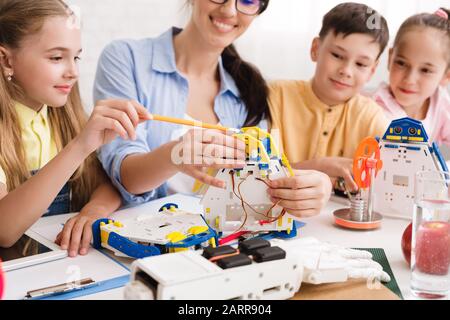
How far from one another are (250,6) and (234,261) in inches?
33.9

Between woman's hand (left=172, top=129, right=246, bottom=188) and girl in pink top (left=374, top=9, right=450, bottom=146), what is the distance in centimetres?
83

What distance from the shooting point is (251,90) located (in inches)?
58.3

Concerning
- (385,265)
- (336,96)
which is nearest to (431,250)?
(385,265)

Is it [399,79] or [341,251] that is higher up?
[399,79]

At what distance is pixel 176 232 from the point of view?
2.78 ft

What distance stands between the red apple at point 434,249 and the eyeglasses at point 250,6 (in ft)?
2.58

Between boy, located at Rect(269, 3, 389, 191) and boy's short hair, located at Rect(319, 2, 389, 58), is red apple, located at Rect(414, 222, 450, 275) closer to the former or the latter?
boy, located at Rect(269, 3, 389, 191)

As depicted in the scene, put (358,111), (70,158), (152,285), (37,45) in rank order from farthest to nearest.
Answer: (358,111) → (37,45) → (70,158) → (152,285)

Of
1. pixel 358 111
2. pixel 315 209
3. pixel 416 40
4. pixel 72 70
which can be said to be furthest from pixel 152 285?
pixel 416 40

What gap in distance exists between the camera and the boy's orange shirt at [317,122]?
1.47 metres

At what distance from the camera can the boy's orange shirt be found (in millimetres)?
1473

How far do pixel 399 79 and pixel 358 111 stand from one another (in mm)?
205
